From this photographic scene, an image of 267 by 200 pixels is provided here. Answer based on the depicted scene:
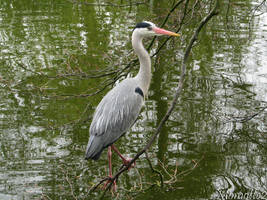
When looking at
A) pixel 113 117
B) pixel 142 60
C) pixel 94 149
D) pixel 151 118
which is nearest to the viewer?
pixel 94 149

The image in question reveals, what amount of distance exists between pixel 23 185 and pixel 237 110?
13.9ft

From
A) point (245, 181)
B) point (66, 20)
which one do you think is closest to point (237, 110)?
point (245, 181)

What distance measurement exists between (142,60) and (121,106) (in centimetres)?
62

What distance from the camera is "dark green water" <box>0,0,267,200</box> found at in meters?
5.62

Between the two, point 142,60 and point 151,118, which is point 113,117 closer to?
point 142,60

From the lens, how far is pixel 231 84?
882cm

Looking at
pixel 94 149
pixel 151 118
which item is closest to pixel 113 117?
pixel 94 149

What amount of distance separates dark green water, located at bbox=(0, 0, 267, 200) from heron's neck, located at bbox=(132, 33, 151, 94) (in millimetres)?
1029

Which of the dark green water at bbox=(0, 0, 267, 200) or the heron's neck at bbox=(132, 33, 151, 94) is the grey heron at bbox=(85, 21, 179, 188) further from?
the dark green water at bbox=(0, 0, 267, 200)

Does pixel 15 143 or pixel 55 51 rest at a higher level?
pixel 55 51

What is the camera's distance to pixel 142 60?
4785 mm

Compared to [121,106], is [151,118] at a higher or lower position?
lower

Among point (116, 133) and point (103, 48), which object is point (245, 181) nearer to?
point (116, 133)

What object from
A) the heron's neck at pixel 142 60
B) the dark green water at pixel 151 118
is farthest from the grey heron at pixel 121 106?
the dark green water at pixel 151 118
